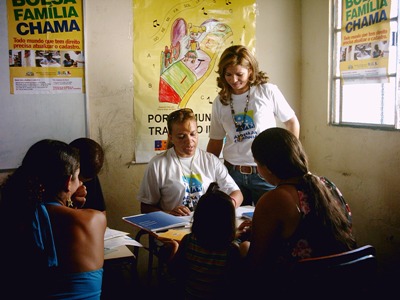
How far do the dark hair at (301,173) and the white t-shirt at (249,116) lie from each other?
3.81ft

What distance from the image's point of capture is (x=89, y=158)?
256 cm

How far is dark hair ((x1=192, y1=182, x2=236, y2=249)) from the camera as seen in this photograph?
1.78 metres

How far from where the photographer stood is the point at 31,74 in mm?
3129

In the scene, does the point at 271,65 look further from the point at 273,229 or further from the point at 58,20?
the point at 273,229

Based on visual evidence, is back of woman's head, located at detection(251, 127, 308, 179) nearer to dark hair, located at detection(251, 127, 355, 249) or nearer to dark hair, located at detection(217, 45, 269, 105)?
dark hair, located at detection(251, 127, 355, 249)

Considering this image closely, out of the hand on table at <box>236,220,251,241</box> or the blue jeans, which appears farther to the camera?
the blue jeans

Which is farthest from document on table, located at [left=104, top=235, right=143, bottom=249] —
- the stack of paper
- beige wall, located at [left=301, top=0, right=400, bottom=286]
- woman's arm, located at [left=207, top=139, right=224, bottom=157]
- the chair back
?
beige wall, located at [left=301, top=0, right=400, bottom=286]

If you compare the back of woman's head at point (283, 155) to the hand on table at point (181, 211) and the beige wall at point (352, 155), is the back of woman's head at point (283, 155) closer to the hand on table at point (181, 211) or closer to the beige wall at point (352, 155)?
the hand on table at point (181, 211)

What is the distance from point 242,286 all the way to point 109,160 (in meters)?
1.95

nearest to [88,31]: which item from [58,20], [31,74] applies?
[58,20]

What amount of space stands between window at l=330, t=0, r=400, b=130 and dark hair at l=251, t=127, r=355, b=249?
58.7 inches

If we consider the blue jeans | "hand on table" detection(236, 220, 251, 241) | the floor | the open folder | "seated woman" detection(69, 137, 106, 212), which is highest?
"seated woman" detection(69, 137, 106, 212)

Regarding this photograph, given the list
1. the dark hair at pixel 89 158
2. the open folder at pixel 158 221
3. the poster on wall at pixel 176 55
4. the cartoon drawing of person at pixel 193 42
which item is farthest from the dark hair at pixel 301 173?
the cartoon drawing of person at pixel 193 42

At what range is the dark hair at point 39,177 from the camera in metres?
1.56
